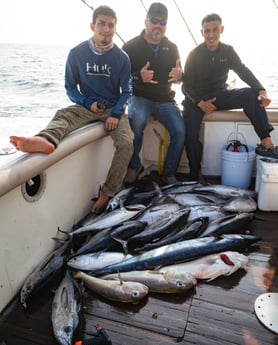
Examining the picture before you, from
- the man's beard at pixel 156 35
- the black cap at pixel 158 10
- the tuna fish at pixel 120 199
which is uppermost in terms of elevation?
the black cap at pixel 158 10

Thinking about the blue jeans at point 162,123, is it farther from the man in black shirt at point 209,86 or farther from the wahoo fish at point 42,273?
the wahoo fish at point 42,273

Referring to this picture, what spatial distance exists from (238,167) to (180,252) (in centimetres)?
167

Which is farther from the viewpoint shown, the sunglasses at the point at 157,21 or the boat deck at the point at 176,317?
the sunglasses at the point at 157,21

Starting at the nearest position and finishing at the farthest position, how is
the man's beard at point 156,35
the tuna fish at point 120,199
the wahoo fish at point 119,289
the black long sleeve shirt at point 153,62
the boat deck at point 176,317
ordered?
the boat deck at point 176,317
the wahoo fish at point 119,289
the tuna fish at point 120,199
the man's beard at point 156,35
the black long sleeve shirt at point 153,62

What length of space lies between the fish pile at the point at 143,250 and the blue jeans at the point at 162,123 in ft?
2.29

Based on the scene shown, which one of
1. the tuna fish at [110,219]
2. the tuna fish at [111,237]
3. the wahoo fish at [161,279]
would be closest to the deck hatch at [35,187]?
the tuna fish at [110,219]

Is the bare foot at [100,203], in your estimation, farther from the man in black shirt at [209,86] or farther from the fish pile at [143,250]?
the man in black shirt at [209,86]

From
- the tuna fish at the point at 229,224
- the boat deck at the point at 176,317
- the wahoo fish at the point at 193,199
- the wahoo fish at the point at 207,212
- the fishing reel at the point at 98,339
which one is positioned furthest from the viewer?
the wahoo fish at the point at 193,199

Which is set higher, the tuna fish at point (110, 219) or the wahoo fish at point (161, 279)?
the tuna fish at point (110, 219)

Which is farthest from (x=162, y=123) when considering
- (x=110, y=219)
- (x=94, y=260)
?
(x=94, y=260)

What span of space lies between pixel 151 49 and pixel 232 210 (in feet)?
7.08

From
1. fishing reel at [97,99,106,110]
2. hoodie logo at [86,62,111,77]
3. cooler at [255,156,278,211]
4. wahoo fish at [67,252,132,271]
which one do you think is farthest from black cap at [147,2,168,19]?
wahoo fish at [67,252,132,271]

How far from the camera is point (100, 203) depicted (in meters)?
3.46

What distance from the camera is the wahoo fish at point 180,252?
8.58 ft
